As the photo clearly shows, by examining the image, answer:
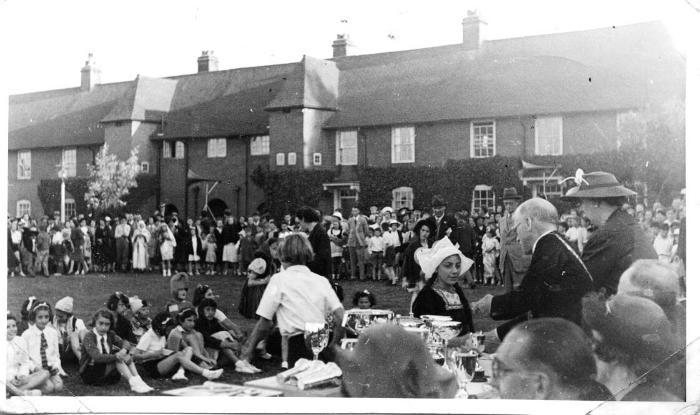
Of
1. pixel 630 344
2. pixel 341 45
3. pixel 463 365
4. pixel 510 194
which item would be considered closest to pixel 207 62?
pixel 341 45

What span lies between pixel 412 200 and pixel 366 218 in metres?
0.66

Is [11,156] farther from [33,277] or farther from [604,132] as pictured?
[604,132]

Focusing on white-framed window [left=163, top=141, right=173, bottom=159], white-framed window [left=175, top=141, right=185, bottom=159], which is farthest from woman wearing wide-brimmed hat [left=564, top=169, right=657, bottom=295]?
white-framed window [left=163, top=141, right=173, bottom=159]

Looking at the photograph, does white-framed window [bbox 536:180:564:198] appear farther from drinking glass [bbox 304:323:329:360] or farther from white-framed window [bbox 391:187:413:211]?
drinking glass [bbox 304:323:329:360]

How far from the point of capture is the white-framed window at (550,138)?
4965 millimetres

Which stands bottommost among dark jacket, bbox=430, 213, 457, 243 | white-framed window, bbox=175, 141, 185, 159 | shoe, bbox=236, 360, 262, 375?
shoe, bbox=236, 360, 262, 375

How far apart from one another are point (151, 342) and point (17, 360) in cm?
97

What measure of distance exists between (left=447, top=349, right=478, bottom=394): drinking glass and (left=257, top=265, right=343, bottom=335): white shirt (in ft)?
4.36

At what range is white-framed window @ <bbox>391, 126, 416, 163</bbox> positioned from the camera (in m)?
6.21

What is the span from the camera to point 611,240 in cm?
411

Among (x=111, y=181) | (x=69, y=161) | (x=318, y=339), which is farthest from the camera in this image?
(x=111, y=181)

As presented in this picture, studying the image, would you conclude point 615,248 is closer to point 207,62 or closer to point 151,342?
point 151,342

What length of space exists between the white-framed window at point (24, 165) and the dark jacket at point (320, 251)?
214 centimetres

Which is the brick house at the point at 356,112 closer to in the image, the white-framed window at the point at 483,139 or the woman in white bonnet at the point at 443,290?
the white-framed window at the point at 483,139
